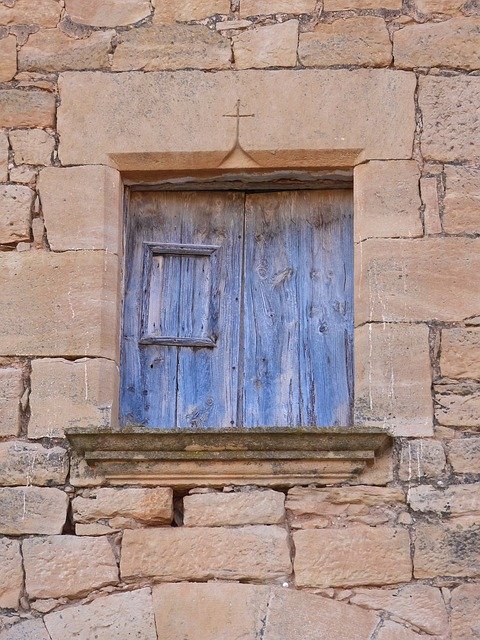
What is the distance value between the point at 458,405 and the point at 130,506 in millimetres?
1305

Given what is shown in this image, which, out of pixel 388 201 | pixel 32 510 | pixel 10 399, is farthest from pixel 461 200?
pixel 32 510

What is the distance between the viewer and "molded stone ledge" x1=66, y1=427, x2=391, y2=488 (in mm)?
4438

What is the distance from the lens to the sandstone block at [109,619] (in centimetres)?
436

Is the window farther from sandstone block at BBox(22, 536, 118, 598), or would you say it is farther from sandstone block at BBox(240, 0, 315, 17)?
sandstone block at BBox(240, 0, 315, 17)

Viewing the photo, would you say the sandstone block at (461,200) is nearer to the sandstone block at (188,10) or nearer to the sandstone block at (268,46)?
the sandstone block at (268,46)

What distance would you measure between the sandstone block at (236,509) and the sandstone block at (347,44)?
179 cm

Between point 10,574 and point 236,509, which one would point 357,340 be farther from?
point 10,574

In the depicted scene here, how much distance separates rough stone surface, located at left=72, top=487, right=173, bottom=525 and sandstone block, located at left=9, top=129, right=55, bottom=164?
1.40 m

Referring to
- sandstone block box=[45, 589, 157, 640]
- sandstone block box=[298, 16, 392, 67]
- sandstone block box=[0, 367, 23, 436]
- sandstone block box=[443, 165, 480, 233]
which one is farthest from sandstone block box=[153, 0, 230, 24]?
sandstone block box=[45, 589, 157, 640]

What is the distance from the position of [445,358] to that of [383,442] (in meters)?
0.43

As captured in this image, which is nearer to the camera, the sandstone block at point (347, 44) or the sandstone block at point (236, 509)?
the sandstone block at point (236, 509)

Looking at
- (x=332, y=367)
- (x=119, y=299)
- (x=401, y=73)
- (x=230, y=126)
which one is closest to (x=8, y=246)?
(x=119, y=299)

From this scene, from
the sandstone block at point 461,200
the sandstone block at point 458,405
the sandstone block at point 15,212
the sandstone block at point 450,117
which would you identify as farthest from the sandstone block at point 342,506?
the sandstone block at point 15,212

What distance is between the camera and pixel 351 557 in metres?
4.39
